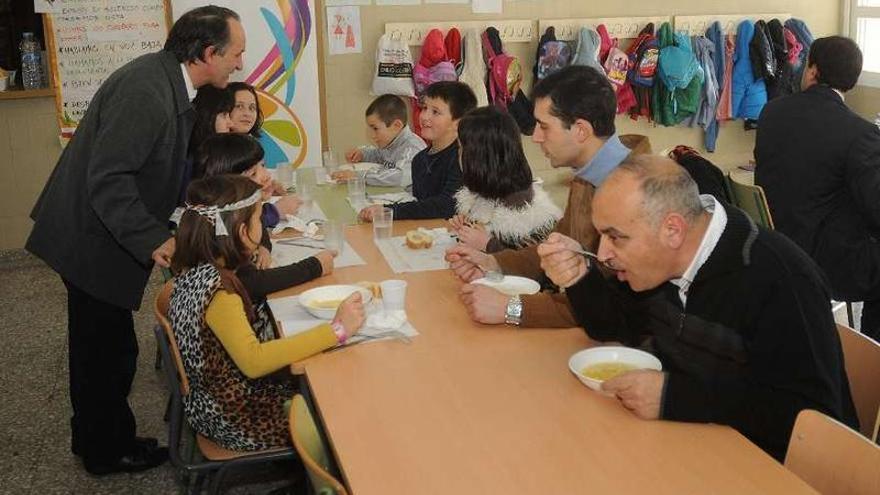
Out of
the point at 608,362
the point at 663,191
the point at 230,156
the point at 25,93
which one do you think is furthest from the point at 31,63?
the point at 663,191

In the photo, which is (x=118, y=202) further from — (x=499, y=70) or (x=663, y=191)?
(x=499, y=70)

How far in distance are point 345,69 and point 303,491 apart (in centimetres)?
390

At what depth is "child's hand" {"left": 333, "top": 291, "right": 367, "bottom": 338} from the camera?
2.40 m

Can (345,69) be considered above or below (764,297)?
above

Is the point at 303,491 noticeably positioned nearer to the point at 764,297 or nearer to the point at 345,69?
the point at 764,297

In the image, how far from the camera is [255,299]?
289 cm

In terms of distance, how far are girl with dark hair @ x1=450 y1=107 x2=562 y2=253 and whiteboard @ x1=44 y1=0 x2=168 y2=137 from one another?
136 inches

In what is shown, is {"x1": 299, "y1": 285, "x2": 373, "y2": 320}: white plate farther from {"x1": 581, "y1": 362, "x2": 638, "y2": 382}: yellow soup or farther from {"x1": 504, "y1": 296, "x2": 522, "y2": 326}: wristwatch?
{"x1": 581, "y1": 362, "x2": 638, "y2": 382}: yellow soup

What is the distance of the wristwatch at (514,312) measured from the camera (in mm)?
2492

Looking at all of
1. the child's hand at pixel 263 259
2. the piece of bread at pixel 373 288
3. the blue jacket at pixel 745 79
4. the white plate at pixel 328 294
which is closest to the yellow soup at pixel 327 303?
the white plate at pixel 328 294

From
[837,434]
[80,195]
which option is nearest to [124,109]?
[80,195]

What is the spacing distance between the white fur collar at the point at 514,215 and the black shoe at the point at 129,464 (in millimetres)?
1549

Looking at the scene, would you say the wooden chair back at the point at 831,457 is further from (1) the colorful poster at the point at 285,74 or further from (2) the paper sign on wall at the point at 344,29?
(2) the paper sign on wall at the point at 344,29

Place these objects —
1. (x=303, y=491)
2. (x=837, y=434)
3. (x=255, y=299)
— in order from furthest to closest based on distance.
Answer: (x=303, y=491) → (x=255, y=299) → (x=837, y=434)
